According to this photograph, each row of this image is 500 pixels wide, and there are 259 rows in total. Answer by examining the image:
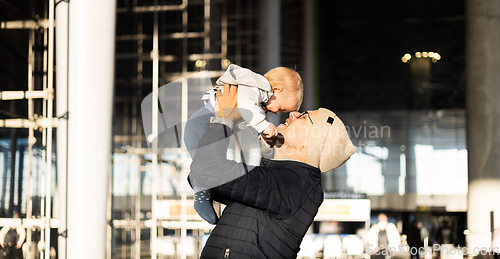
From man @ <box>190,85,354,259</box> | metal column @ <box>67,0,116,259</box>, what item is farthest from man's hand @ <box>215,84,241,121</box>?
metal column @ <box>67,0,116,259</box>

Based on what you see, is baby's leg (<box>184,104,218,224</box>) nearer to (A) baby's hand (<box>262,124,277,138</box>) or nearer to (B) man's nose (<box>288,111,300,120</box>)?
(A) baby's hand (<box>262,124,277,138</box>)

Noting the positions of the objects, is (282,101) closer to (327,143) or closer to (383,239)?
(327,143)

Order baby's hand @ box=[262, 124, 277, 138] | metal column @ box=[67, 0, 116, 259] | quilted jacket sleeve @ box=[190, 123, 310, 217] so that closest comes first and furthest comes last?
1. quilted jacket sleeve @ box=[190, 123, 310, 217]
2. baby's hand @ box=[262, 124, 277, 138]
3. metal column @ box=[67, 0, 116, 259]

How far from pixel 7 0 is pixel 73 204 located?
114 inches

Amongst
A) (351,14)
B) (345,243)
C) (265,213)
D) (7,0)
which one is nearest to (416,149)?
(351,14)

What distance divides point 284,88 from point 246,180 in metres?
0.31

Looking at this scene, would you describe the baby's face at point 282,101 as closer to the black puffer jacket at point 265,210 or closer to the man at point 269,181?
the man at point 269,181

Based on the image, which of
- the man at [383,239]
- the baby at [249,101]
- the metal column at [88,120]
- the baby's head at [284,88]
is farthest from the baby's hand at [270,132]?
the man at [383,239]

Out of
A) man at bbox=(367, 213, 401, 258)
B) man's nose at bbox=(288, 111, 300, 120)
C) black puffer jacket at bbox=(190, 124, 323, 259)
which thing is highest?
man's nose at bbox=(288, 111, 300, 120)

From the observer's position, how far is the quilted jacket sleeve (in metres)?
1.07

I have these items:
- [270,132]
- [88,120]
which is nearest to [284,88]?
[270,132]

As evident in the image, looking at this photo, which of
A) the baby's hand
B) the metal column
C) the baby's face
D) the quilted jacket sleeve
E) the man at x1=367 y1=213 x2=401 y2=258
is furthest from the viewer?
the man at x1=367 y1=213 x2=401 y2=258

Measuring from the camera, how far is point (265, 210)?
1.20 m

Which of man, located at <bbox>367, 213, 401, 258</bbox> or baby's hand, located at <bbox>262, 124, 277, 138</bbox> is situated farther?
man, located at <bbox>367, 213, 401, 258</bbox>
